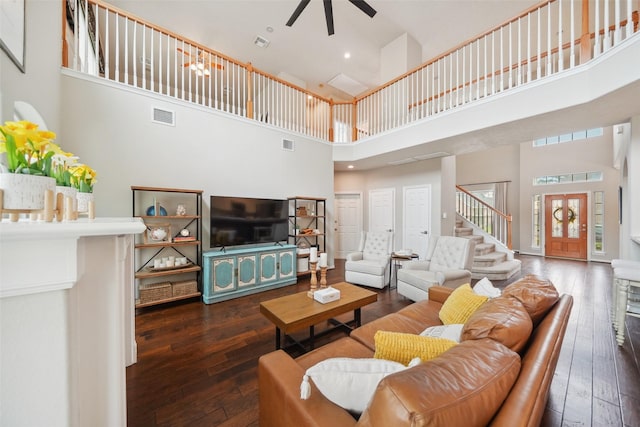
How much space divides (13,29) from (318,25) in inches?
181

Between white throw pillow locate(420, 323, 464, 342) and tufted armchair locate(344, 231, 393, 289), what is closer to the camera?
white throw pillow locate(420, 323, 464, 342)

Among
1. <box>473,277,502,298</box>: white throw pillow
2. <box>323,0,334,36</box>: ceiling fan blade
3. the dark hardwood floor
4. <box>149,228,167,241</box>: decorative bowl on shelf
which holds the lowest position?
the dark hardwood floor

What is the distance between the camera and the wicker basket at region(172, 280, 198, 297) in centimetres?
347

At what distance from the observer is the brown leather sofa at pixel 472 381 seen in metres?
0.64

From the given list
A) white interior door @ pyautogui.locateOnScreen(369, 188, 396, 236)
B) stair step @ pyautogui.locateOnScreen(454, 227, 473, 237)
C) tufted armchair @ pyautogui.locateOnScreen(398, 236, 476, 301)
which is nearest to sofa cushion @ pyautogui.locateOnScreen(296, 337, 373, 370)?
tufted armchair @ pyautogui.locateOnScreen(398, 236, 476, 301)

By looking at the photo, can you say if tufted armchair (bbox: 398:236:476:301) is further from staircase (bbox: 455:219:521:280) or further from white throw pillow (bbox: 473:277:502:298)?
staircase (bbox: 455:219:521:280)

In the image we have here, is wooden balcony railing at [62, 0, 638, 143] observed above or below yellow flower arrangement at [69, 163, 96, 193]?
above

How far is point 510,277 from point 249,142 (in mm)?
5897

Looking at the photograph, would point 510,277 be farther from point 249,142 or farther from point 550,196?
point 249,142

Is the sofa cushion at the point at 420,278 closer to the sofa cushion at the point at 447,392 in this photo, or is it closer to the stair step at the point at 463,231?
the sofa cushion at the point at 447,392

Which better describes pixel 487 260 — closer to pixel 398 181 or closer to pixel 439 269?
pixel 439 269

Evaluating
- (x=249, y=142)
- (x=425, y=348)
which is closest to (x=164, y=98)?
(x=249, y=142)

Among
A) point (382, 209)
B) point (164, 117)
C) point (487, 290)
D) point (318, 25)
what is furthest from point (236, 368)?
point (318, 25)

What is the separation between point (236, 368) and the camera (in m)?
2.10
